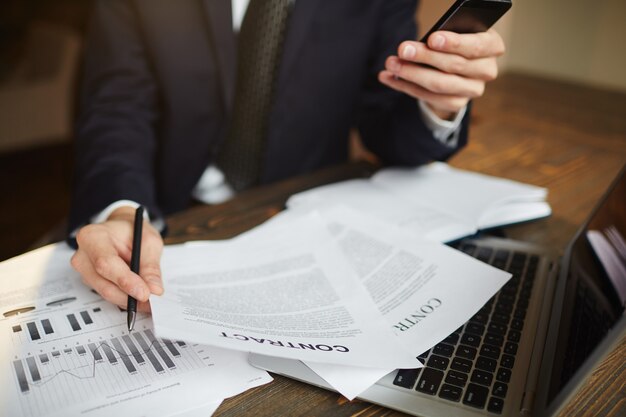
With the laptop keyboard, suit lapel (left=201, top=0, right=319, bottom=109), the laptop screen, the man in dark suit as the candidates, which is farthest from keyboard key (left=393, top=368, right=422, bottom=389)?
suit lapel (left=201, top=0, right=319, bottom=109)

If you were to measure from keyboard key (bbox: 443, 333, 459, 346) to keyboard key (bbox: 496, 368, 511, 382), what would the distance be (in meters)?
0.05

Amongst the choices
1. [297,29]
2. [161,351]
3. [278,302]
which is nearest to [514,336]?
[278,302]

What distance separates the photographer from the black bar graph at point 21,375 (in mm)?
473

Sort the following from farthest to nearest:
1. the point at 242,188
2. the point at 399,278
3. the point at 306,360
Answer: the point at 242,188
the point at 399,278
the point at 306,360

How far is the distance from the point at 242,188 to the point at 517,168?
1.81 feet

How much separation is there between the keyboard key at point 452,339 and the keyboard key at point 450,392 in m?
0.06

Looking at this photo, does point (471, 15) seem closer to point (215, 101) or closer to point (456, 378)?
point (456, 378)

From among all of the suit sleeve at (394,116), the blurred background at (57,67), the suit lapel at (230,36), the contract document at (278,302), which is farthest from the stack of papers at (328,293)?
the blurred background at (57,67)

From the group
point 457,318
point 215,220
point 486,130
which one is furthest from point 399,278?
point 486,130

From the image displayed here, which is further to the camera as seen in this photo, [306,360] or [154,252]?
[154,252]

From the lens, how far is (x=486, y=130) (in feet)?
4.19

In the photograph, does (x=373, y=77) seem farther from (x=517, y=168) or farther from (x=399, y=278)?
(x=399, y=278)

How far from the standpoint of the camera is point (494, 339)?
0.55 meters

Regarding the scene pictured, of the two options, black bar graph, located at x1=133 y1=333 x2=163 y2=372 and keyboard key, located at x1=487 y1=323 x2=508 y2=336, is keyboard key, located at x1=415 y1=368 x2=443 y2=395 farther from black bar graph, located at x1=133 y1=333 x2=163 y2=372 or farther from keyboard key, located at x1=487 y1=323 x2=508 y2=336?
black bar graph, located at x1=133 y1=333 x2=163 y2=372
